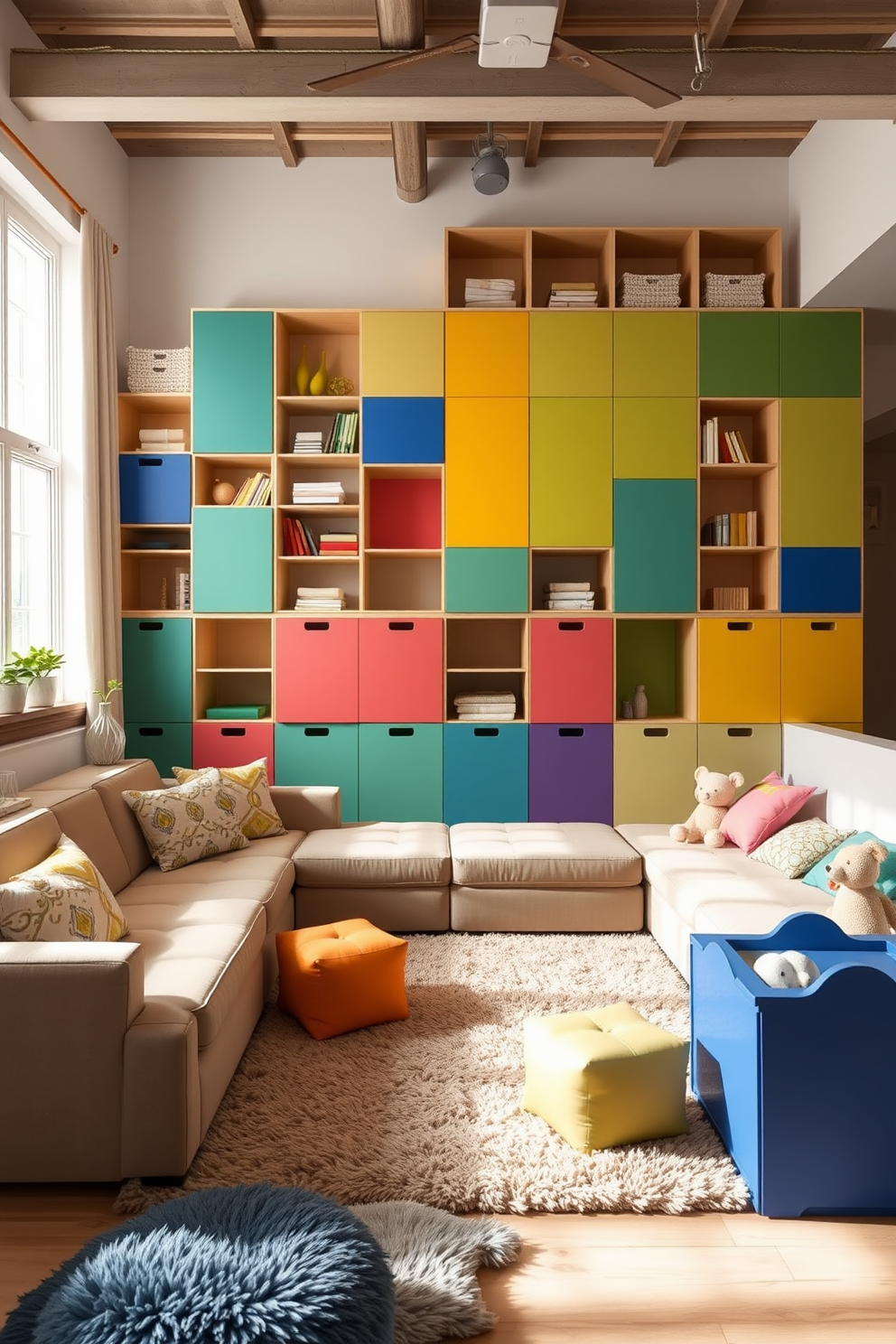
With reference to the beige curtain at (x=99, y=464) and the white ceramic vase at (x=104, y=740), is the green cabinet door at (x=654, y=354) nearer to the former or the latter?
the beige curtain at (x=99, y=464)

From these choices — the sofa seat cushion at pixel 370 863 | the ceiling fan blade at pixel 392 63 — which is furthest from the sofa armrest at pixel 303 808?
the ceiling fan blade at pixel 392 63

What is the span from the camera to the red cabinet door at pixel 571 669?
451 centimetres

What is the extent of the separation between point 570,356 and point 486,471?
667mm

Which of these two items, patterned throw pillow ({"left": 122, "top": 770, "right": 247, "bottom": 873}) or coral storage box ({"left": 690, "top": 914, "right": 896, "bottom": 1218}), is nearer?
coral storage box ({"left": 690, "top": 914, "right": 896, "bottom": 1218})

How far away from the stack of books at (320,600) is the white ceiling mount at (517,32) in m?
2.40

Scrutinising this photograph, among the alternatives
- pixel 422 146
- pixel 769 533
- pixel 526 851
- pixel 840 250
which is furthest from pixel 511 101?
pixel 526 851

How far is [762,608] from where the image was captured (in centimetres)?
464

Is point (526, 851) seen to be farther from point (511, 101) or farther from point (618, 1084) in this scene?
point (511, 101)

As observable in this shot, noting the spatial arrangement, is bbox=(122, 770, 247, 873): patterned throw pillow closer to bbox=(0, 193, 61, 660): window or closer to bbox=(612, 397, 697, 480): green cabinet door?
bbox=(0, 193, 61, 660): window

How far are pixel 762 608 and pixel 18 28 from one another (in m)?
3.95

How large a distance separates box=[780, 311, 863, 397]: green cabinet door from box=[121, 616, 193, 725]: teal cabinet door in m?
3.13

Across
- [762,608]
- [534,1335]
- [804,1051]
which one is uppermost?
[762,608]

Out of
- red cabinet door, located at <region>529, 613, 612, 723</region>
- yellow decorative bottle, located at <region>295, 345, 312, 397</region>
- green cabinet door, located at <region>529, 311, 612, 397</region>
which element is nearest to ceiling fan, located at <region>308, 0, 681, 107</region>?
green cabinet door, located at <region>529, 311, 612, 397</region>

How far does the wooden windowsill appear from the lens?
130 inches
